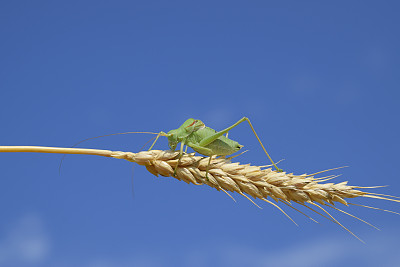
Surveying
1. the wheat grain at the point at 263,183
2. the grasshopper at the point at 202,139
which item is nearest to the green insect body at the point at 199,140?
the grasshopper at the point at 202,139

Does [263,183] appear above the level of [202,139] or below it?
below

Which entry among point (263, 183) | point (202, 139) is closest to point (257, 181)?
point (263, 183)

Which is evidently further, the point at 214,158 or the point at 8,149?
the point at 214,158

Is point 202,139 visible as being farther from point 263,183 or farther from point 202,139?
point 263,183

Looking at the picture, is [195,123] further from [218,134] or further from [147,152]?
[147,152]

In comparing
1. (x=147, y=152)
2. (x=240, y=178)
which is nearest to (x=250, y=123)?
(x=240, y=178)

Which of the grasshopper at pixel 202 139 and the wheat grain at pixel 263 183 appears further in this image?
the grasshopper at pixel 202 139

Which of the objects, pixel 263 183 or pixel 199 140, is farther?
pixel 199 140

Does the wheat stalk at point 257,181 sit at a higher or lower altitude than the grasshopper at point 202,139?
lower

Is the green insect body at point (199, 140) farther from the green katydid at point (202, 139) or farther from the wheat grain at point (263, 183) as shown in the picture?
the wheat grain at point (263, 183)
